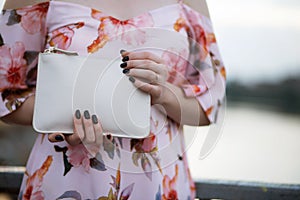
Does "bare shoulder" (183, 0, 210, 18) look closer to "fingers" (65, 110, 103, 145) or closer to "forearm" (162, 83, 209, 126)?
"forearm" (162, 83, 209, 126)

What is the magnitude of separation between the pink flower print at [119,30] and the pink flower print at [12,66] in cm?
14

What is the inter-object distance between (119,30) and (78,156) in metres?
0.21

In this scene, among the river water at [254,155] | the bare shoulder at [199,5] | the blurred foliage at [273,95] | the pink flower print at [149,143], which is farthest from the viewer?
the blurred foliage at [273,95]

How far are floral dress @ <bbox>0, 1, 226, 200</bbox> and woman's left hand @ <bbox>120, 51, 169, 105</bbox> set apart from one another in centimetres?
6

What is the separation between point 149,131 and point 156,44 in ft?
0.51

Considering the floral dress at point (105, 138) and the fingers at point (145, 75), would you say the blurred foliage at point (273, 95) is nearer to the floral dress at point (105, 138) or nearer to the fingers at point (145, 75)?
the floral dress at point (105, 138)

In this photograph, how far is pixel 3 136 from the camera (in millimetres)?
3043

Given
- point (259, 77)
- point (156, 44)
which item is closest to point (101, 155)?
point (156, 44)

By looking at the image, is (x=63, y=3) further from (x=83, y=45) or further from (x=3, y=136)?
(x=3, y=136)

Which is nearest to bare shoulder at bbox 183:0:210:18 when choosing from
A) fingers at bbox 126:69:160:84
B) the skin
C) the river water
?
the skin

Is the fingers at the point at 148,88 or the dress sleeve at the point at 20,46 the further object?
the dress sleeve at the point at 20,46

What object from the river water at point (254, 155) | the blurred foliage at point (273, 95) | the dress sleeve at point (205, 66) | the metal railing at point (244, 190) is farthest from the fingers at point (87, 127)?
the blurred foliage at point (273, 95)

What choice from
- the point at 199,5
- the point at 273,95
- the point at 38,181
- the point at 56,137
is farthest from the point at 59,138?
the point at 273,95

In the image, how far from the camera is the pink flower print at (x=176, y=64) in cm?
99
